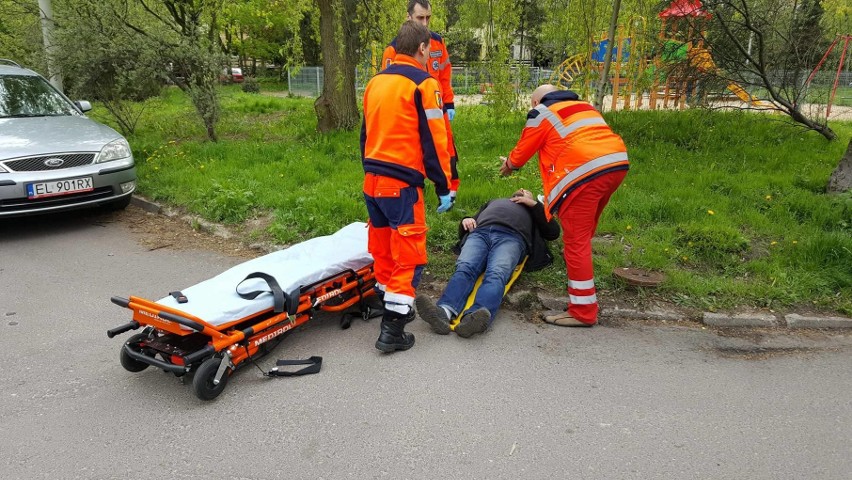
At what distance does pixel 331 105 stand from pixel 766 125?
730 centimetres

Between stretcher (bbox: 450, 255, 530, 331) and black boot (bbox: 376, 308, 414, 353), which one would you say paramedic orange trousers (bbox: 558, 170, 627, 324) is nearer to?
stretcher (bbox: 450, 255, 530, 331)

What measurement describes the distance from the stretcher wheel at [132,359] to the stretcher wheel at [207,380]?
48cm

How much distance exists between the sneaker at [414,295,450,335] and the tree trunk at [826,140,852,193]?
502cm

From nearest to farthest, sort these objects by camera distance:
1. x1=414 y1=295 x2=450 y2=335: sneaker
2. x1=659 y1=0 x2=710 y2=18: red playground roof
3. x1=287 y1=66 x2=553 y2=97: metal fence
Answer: x1=414 y1=295 x2=450 y2=335: sneaker < x1=659 y1=0 x2=710 y2=18: red playground roof < x1=287 y1=66 x2=553 y2=97: metal fence

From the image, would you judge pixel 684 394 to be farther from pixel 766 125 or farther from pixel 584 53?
pixel 584 53

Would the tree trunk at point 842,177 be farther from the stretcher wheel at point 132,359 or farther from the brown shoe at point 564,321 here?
the stretcher wheel at point 132,359

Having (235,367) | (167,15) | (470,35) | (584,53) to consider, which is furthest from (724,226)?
(470,35)

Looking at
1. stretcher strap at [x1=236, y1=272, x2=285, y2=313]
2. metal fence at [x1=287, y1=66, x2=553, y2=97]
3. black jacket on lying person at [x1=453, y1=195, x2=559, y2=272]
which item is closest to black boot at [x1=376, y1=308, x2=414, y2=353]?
stretcher strap at [x1=236, y1=272, x2=285, y2=313]

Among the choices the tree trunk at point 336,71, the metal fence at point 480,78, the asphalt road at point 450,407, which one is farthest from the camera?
the metal fence at point 480,78

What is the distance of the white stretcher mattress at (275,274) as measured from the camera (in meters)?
3.42

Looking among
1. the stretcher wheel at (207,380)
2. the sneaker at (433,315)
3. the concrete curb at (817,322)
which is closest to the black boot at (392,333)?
the sneaker at (433,315)

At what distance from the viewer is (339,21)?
32.4ft

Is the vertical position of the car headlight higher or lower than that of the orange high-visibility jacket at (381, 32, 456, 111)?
lower

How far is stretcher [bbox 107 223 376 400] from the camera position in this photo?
10.6 feet
